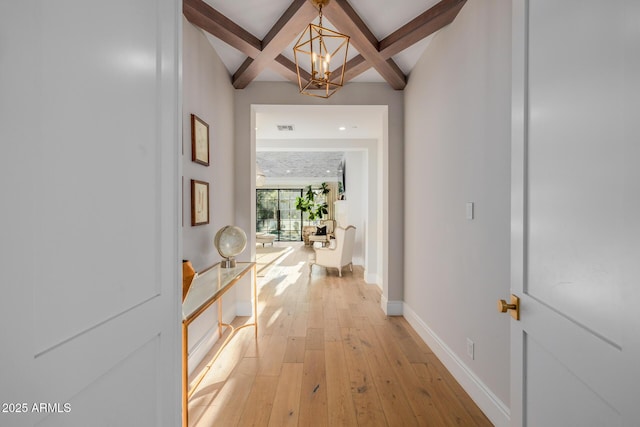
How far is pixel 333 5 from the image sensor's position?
2.07m

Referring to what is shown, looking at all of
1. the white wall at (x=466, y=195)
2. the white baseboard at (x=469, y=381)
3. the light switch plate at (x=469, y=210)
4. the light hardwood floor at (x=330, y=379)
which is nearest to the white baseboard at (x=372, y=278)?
the light hardwood floor at (x=330, y=379)

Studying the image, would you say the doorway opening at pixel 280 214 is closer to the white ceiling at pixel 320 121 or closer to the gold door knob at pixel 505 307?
the white ceiling at pixel 320 121

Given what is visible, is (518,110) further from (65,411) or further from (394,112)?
(394,112)

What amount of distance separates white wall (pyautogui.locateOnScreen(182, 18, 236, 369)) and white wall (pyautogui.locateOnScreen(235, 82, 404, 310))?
0.49 feet

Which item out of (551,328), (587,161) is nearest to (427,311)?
(551,328)

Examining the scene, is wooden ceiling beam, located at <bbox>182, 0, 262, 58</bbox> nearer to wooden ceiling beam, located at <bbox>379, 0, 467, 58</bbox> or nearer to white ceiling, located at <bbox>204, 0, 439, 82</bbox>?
white ceiling, located at <bbox>204, 0, 439, 82</bbox>

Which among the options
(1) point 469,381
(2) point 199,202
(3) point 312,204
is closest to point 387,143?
(2) point 199,202

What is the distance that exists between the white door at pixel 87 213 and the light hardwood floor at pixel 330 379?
1.08 m

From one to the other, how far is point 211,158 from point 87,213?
2200mm

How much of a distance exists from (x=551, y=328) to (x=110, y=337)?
46.5 inches

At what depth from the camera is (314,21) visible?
2.51 m

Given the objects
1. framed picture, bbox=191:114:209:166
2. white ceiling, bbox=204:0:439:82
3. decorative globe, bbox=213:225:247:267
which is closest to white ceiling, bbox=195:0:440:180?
white ceiling, bbox=204:0:439:82

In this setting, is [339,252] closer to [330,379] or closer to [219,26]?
[330,379]

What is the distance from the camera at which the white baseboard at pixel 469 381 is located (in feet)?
5.47
